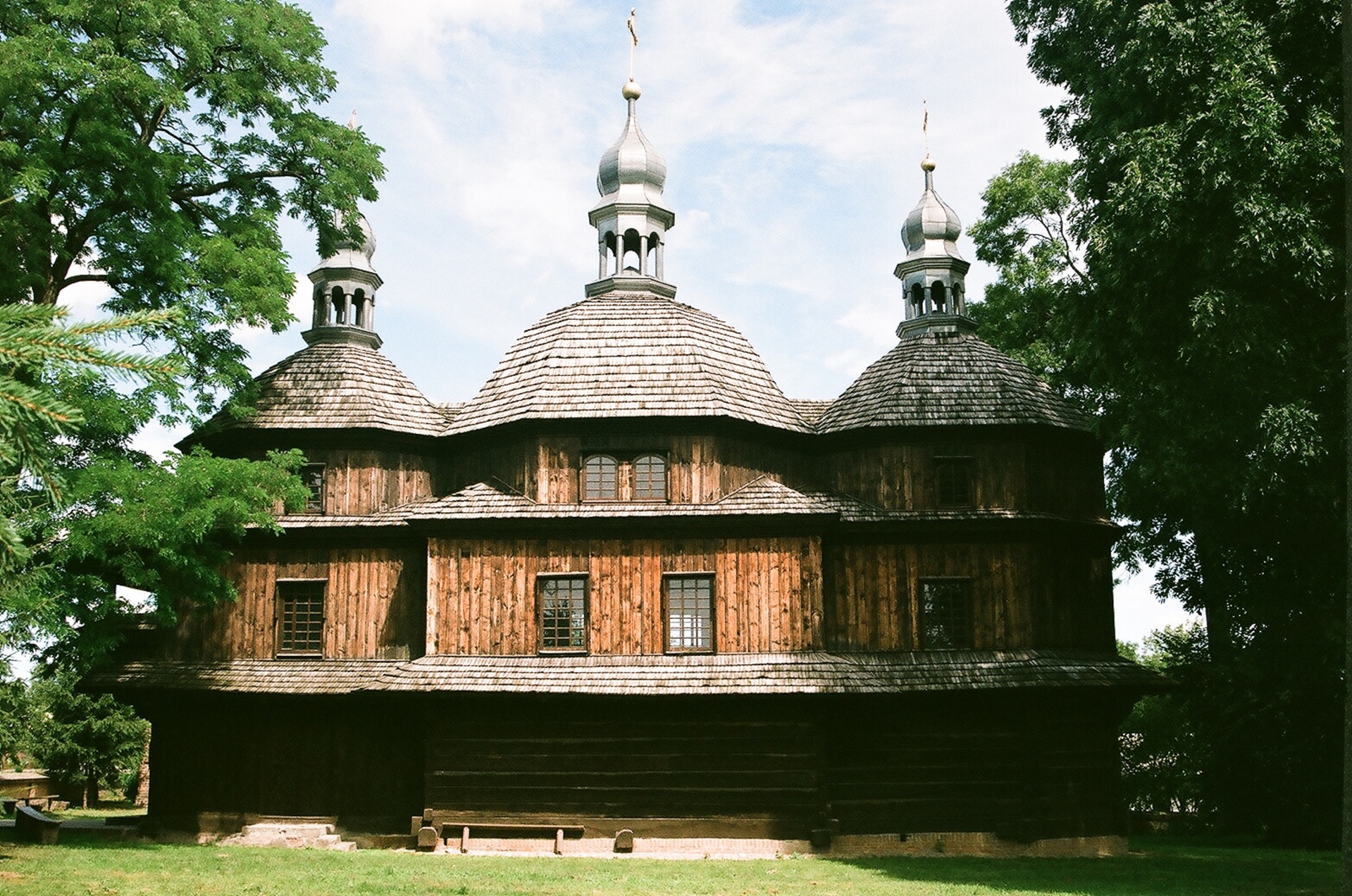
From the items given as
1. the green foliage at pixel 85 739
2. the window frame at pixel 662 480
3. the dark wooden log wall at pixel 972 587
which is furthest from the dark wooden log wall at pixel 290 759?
the green foliage at pixel 85 739

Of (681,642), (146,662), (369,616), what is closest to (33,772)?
(146,662)

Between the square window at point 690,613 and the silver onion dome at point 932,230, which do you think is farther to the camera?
the silver onion dome at point 932,230

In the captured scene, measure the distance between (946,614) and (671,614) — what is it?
5.35 m

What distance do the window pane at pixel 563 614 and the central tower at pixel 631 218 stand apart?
7760mm

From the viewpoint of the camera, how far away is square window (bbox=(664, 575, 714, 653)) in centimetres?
2247

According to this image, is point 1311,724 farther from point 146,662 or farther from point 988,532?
point 146,662

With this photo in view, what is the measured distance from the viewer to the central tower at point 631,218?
90.9 ft

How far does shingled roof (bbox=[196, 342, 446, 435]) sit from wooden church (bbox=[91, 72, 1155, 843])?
0.09m

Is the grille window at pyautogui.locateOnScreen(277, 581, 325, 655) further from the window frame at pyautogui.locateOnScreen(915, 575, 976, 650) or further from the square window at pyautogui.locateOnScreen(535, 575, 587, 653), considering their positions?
the window frame at pyautogui.locateOnScreen(915, 575, 976, 650)

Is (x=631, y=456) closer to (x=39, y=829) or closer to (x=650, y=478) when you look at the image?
(x=650, y=478)

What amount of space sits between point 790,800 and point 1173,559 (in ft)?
37.8

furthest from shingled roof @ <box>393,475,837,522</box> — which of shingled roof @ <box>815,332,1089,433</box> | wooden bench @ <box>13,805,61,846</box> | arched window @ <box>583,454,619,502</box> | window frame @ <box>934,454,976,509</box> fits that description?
wooden bench @ <box>13,805,61,846</box>

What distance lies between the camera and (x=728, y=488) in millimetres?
23797

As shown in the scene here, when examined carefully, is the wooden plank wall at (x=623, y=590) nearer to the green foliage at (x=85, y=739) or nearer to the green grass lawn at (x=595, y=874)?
the green grass lawn at (x=595, y=874)
